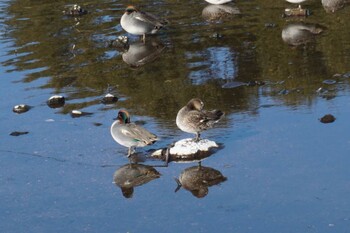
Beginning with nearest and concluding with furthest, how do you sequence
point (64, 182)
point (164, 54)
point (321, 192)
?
point (321, 192) < point (64, 182) < point (164, 54)

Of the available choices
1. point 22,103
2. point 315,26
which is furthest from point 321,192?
point 315,26

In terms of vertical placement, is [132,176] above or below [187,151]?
below

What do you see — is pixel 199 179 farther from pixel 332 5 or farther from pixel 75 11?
pixel 75 11

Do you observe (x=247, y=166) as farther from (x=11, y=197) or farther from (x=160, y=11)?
(x=160, y=11)

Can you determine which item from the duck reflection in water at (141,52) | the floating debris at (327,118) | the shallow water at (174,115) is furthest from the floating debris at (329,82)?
the duck reflection in water at (141,52)

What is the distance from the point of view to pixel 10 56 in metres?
17.3

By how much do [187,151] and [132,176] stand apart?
0.89 meters

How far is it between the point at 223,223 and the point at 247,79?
232 inches

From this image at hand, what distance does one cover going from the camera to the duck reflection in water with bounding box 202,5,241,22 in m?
19.5

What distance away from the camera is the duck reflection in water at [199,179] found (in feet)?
33.2

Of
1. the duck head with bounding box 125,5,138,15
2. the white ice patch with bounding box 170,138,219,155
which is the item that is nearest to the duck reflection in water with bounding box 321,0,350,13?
the duck head with bounding box 125,5,138,15

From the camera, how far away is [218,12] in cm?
1992

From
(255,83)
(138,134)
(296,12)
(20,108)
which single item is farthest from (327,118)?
(296,12)

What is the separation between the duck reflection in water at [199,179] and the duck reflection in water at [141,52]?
5.67 m
